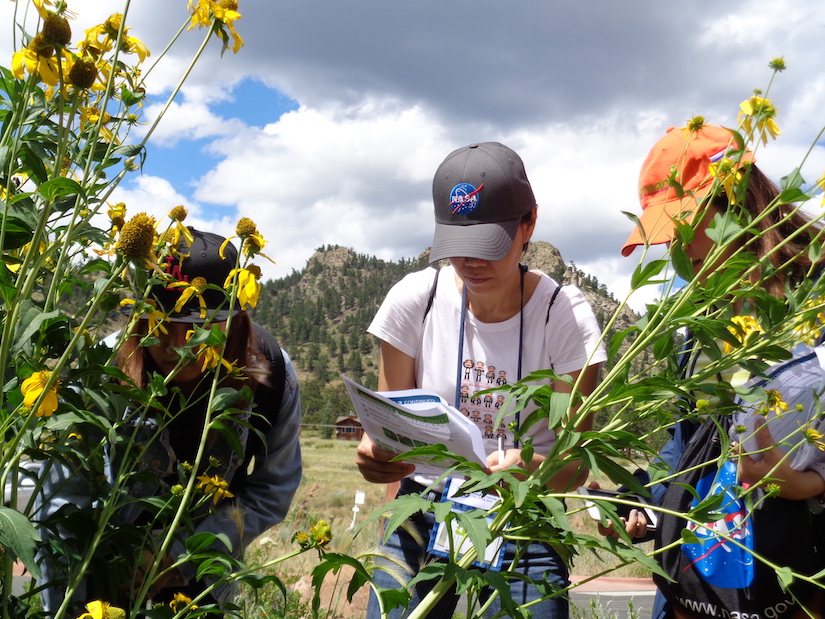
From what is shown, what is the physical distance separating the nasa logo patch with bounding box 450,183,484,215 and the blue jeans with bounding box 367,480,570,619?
2.74 feet

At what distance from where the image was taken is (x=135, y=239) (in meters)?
1.06

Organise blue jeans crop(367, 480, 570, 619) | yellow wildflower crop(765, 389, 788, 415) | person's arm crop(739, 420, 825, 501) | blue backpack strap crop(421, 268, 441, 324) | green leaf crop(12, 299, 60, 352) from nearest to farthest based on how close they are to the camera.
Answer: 1. green leaf crop(12, 299, 60, 352)
2. yellow wildflower crop(765, 389, 788, 415)
3. person's arm crop(739, 420, 825, 501)
4. blue jeans crop(367, 480, 570, 619)
5. blue backpack strap crop(421, 268, 441, 324)

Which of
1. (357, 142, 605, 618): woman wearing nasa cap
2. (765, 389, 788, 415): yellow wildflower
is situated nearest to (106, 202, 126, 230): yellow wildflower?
(357, 142, 605, 618): woman wearing nasa cap

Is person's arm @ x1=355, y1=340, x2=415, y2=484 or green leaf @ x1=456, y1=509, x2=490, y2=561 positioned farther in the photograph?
person's arm @ x1=355, y1=340, x2=415, y2=484

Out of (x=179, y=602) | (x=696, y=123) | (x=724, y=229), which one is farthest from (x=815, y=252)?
(x=179, y=602)

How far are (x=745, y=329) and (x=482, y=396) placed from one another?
3.26 feet

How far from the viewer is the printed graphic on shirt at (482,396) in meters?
2.09

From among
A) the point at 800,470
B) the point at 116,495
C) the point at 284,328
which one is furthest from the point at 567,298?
the point at 284,328

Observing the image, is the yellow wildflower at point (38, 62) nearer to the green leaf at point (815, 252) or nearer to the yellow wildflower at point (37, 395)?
the yellow wildflower at point (37, 395)

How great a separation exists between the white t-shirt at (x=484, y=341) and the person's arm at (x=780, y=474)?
0.54m

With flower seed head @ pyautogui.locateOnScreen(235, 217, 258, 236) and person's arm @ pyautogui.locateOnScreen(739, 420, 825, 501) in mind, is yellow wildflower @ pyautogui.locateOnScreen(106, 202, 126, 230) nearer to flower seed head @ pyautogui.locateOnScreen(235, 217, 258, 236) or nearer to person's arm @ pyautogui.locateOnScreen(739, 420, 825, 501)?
flower seed head @ pyautogui.locateOnScreen(235, 217, 258, 236)

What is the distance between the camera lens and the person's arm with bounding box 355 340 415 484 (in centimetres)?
189

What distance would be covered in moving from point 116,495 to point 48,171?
541 mm

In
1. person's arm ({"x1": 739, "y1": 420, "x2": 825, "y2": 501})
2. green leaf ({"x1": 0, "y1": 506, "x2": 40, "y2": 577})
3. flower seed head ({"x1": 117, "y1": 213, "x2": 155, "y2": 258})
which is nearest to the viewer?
green leaf ({"x1": 0, "y1": 506, "x2": 40, "y2": 577})
